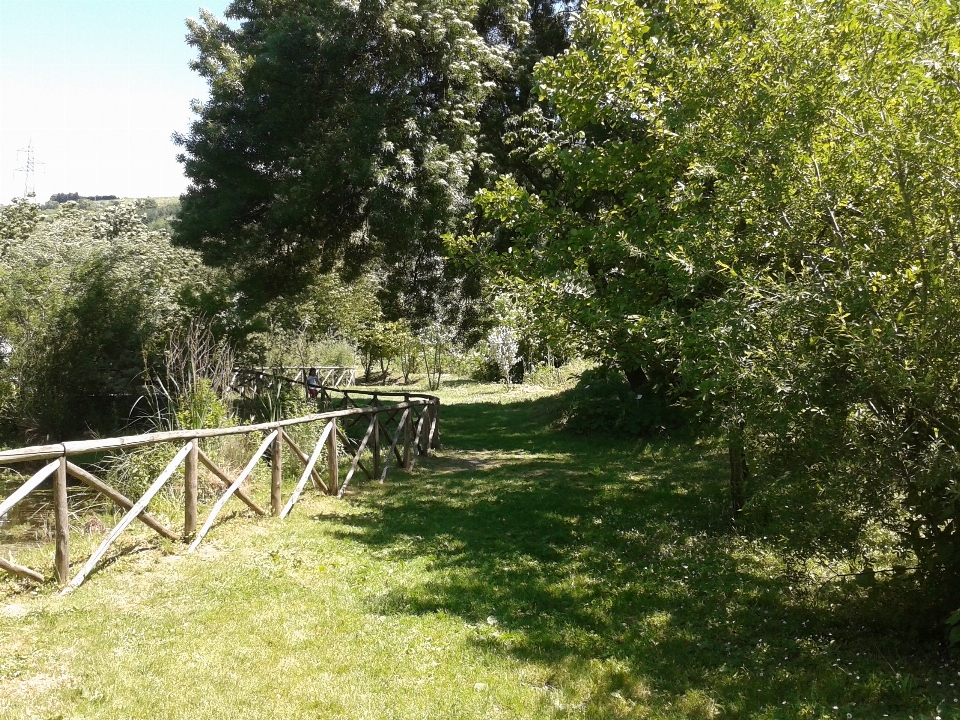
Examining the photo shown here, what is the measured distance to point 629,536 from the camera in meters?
7.75

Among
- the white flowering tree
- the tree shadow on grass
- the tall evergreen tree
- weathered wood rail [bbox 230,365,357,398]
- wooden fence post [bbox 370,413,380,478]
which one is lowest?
the tree shadow on grass

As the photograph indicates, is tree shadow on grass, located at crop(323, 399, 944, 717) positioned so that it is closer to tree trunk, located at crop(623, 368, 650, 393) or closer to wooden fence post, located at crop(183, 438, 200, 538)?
wooden fence post, located at crop(183, 438, 200, 538)

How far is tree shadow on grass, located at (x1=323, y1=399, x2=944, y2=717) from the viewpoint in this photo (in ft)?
14.2

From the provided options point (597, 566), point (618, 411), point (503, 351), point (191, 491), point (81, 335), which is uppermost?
point (81, 335)

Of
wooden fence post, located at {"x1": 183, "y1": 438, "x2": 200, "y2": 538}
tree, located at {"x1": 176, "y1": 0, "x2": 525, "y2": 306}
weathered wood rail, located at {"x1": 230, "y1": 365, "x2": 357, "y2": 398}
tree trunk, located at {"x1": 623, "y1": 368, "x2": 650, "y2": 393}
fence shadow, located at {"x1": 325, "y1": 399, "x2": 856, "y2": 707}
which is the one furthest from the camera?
weathered wood rail, located at {"x1": 230, "y1": 365, "x2": 357, "y2": 398}

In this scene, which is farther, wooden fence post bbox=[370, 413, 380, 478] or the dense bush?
the dense bush

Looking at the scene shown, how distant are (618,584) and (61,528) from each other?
15.1 feet

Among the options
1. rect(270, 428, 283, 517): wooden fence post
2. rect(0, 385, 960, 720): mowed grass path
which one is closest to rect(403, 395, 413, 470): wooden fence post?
rect(0, 385, 960, 720): mowed grass path

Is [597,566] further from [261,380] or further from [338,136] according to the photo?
[261,380]

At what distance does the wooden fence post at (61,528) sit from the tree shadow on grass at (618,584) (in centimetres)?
236

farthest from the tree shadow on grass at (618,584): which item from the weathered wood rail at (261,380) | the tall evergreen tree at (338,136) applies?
the weathered wood rail at (261,380)

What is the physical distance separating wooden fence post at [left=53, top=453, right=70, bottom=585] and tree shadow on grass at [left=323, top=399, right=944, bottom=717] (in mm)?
2361

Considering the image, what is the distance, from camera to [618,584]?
20.4 ft

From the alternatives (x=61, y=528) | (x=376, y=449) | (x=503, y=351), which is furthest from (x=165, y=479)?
(x=503, y=351)
